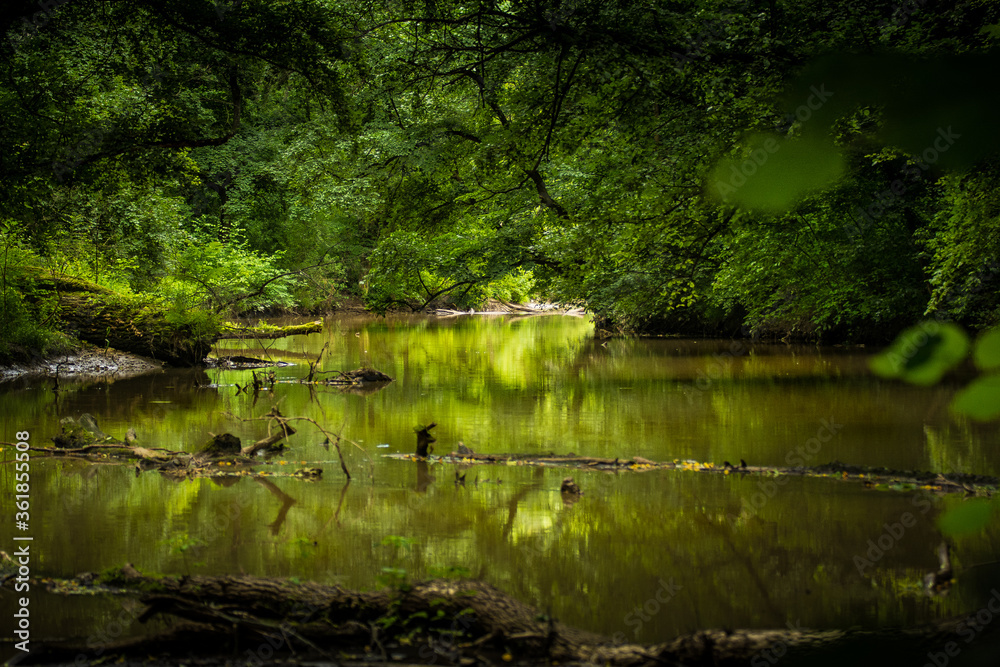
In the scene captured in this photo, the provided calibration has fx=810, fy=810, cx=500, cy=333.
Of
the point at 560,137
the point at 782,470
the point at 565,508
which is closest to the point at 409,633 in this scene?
the point at 565,508

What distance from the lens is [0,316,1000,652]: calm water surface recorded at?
5.25 meters

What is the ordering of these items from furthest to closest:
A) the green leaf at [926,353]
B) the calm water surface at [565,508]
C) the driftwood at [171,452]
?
the driftwood at [171,452] → the calm water surface at [565,508] → the green leaf at [926,353]

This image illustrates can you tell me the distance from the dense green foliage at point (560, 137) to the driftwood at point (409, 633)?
216 centimetres

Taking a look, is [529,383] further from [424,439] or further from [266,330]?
[266,330]

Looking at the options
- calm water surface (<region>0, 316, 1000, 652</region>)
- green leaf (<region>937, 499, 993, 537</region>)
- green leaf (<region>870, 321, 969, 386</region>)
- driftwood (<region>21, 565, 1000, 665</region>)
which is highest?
green leaf (<region>870, 321, 969, 386</region>)

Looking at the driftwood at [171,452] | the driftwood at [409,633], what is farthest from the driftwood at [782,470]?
the driftwood at [409,633]

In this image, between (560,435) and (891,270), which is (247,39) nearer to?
(560,435)

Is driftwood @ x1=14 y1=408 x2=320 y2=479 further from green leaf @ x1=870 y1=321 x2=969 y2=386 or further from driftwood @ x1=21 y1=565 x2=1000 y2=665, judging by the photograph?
green leaf @ x1=870 y1=321 x2=969 y2=386

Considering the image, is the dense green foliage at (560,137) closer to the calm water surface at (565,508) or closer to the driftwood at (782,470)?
the calm water surface at (565,508)

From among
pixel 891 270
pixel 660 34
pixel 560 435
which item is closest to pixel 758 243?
pixel 560 435

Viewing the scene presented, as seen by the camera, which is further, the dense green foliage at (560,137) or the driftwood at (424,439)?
the driftwood at (424,439)

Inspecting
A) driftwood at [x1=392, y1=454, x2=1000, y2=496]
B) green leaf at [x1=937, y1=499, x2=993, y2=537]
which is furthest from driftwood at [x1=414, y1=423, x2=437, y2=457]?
green leaf at [x1=937, y1=499, x2=993, y2=537]

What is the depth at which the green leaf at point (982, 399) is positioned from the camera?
2.85 feet

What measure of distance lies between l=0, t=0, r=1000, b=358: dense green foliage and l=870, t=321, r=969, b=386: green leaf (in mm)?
194
